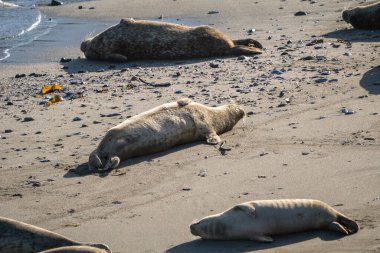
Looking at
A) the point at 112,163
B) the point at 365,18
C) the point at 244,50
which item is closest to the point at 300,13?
the point at 365,18

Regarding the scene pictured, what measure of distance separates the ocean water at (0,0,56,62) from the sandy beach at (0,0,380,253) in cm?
151

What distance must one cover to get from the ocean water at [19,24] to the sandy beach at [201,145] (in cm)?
151

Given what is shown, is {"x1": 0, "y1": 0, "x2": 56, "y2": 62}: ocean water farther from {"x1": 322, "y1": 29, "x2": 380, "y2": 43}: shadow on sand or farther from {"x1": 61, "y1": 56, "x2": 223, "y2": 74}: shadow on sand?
{"x1": 322, "y1": 29, "x2": 380, "y2": 43}: shadow on sand

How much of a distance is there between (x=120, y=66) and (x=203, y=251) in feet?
23.1

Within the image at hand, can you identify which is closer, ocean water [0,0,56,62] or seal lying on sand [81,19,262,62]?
seal lying on sand [81,19,262,62]

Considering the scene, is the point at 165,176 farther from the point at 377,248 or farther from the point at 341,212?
the point at 377,248

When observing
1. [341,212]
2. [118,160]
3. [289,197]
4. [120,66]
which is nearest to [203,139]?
[118,160]

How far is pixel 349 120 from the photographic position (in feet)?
25.7

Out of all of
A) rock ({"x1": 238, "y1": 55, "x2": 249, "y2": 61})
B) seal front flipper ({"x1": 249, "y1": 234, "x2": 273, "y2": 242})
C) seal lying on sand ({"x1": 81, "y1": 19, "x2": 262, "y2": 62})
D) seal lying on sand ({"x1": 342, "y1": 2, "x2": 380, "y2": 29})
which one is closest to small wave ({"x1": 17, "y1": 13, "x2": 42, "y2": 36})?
seal lying on sand ({"x1": 81, "y1": 19, "x2": 262, "y2": 62})

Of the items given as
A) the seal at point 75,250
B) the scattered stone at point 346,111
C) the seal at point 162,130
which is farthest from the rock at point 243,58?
the seal at point 75,250

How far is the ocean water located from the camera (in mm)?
14391

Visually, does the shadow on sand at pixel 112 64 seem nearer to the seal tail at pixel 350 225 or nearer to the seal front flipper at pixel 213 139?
the seal front flipper at pixel 213 139

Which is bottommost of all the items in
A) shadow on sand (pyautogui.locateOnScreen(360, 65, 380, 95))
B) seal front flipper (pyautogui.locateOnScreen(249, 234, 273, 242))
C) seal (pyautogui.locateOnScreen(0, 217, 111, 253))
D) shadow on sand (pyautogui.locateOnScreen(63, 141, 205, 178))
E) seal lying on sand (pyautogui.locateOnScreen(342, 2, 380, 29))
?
shadow on sand (pyautogui.locateOnScreen(63, 141, 205, 178))

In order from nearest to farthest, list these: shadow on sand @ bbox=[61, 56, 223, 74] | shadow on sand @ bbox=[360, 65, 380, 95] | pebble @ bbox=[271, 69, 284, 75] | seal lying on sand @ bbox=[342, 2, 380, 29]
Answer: shadow on sand @ bbox=[360, 65, 380, 95], pebble @ bbox=[271, 69, 284, 75], shadow on sand @ bbox=[61, 56, 223, 74], seal lying on sand @ bbox=[342, 2, 380, 29]
